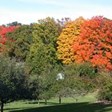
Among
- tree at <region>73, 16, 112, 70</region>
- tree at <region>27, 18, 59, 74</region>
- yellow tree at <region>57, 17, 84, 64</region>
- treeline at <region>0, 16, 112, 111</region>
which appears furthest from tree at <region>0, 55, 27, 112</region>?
yellow tree at <region>57, 17, 84, 64</region>

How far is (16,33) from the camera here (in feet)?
283

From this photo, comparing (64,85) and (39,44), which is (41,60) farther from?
(64,85)

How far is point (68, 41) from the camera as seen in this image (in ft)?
238

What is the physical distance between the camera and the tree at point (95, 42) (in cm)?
6438

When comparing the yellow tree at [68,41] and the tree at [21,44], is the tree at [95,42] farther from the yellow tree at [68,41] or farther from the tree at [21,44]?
the tree at [21,44]

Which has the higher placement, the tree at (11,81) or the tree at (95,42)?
the tree at (95,42)

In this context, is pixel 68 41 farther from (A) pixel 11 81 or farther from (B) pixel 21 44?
(A) pixel 11 81

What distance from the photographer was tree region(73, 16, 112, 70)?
64375 millimetres

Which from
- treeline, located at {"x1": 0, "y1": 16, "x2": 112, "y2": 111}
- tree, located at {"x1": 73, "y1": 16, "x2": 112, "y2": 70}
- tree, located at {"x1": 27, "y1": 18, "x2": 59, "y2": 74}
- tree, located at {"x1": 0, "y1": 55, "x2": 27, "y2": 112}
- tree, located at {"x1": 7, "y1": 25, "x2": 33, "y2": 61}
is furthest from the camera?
tree, located at {"x1": 7, "y1": 25, "x2": 33, "y2": 61}

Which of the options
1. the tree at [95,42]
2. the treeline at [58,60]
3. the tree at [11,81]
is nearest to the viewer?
the tree at [11,81]

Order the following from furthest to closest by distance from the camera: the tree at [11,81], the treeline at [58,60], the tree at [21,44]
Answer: the tree at [21,44] < the treeline at [58,60] < the tree at [11,81]

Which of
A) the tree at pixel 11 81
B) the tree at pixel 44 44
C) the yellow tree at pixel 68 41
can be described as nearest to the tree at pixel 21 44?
the tree at pixel 44 44

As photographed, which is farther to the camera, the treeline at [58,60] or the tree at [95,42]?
the tree at [95,42]

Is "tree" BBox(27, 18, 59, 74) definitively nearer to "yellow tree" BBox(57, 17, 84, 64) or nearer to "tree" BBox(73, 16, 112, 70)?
"yellow tree" BBox(57, 17, 84, 64)
